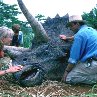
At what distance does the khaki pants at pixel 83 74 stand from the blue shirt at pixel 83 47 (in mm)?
146

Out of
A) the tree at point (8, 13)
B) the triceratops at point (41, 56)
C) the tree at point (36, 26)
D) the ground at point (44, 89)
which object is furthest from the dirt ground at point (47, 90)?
the tree at point (8, 13)

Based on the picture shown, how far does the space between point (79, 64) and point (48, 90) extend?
0.95 metres

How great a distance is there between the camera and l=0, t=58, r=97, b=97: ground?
16.7 feet

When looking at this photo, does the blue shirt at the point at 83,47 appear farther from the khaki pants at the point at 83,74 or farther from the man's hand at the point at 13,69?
the man's hand at the point at 13,69

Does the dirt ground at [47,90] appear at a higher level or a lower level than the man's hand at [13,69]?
lower

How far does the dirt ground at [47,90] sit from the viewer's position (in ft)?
16.8

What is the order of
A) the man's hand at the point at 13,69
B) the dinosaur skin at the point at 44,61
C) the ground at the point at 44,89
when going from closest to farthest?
1. the ground at the point at 44,89
2. the man's hand at the point at 13,69
3. the dinosaur skin at the point at 44,61

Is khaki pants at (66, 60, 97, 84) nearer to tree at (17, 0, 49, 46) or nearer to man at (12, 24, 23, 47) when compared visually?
tree at (17, 0, 49, 46)

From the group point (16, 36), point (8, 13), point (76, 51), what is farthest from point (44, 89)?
point (8, 13)

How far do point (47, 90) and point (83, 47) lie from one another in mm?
1062

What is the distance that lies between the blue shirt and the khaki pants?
146mm

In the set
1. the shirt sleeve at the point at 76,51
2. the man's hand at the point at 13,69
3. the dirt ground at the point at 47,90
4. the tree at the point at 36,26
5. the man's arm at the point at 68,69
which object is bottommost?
the dirt ground at the point at 47,90

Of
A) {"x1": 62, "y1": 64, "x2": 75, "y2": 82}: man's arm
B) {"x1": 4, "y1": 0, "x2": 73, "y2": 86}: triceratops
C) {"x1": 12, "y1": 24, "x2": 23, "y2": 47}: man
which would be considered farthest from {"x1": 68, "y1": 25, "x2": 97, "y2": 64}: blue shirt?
{"x1": 12, "y1": 24, "x2": 23, "y2": 47}: man

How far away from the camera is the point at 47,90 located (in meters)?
5.45
